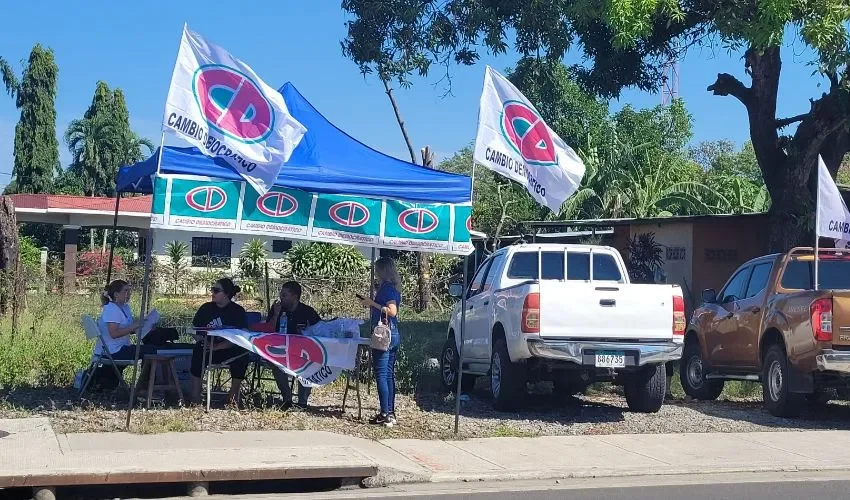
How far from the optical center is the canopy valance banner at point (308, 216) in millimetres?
9914

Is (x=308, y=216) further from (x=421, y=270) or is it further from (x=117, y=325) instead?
(x=421, y=270)

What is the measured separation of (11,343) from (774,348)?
9621mm

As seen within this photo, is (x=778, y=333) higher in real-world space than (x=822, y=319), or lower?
lower

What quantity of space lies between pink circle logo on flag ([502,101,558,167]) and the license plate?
2.15 m

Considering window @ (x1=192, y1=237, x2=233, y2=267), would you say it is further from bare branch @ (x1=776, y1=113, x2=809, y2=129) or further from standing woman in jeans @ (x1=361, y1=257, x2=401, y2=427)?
standing woman in jeans @ (x1=361, y1=257, x2=401, y2=427)

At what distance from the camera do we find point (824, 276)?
1315 centimetres

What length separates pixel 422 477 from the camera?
28.5 ft

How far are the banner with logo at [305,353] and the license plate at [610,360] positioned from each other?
104 inches

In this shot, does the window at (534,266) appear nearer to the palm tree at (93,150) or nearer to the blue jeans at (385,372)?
the blue jeans at (385,372)

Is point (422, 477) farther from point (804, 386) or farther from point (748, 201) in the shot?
point (748, 201)

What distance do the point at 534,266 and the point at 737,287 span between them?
10.3ft

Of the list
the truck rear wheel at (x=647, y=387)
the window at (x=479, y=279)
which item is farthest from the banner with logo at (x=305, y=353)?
the truck rear wheel at (x=647, y=387)

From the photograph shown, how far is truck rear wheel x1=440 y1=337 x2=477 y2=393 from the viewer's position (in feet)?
45.2

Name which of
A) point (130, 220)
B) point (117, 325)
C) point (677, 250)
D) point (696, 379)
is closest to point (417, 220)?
point (117, 325)
